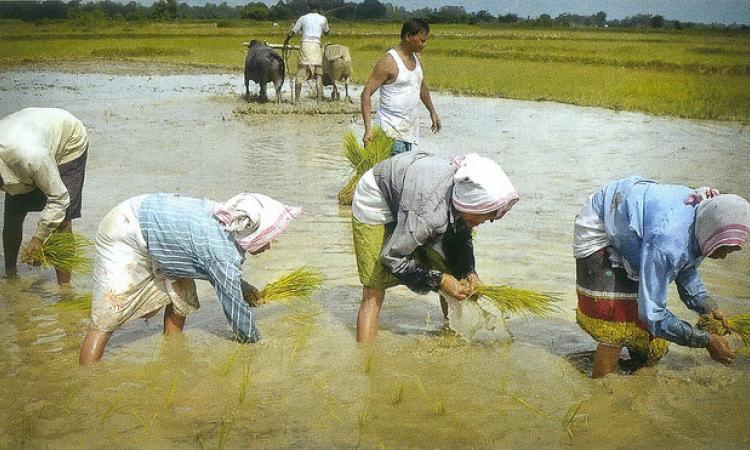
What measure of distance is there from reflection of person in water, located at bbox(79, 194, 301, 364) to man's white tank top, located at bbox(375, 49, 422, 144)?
7.44 ft

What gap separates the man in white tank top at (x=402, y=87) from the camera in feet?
17.7

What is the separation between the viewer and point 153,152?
962 centimetres

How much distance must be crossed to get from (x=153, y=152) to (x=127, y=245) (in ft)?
20.8

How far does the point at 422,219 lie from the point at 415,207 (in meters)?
0.06

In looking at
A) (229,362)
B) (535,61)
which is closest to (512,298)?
(229,362)

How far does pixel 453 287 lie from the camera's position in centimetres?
359

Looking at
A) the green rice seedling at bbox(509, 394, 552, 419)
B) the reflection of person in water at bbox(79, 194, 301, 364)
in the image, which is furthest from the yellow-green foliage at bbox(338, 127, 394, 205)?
the green rice seedling at bbox(509, 394, 552, 419)

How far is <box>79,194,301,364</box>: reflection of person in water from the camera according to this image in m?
3.44

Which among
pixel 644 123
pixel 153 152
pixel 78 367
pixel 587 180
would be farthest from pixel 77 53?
pixel 78 367

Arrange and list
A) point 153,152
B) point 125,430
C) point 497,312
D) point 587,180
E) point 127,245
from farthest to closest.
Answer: point 153,152
point 587,180
point 497,312
point 127,245
point 125,430

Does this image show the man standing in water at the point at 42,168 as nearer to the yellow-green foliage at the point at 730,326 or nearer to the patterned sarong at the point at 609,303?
the patterned sarong at the point at 609,303

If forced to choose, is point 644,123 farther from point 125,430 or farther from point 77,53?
point 77,53

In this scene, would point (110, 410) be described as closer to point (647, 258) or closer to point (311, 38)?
point (647, 258)

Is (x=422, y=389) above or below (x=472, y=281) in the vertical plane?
below
